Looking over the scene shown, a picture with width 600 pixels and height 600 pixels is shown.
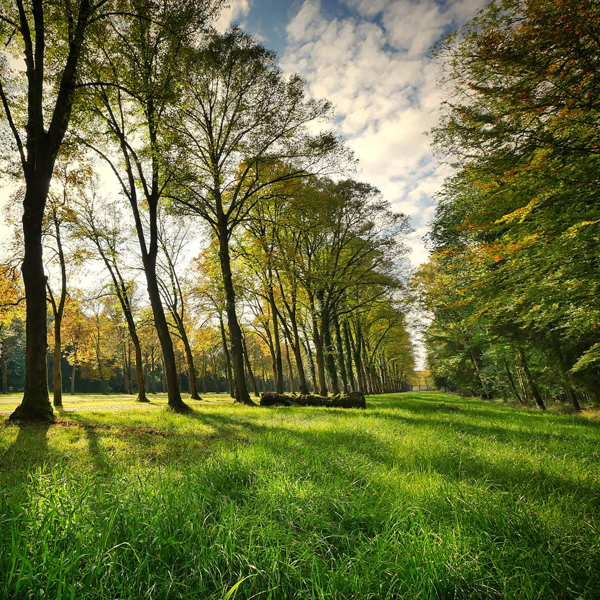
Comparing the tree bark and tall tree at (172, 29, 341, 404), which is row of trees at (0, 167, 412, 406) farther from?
the tree bark

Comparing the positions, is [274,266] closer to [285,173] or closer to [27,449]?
[285,173]

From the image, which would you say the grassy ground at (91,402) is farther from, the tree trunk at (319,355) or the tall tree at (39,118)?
the tree trunk at (319,355)

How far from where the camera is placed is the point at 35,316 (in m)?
8.16

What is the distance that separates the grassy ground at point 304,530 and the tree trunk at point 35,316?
15.0 ft

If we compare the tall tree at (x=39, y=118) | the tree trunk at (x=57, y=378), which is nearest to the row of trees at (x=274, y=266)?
the tree trunk at (x=57, y=378)

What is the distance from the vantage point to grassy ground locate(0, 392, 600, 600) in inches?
63.2

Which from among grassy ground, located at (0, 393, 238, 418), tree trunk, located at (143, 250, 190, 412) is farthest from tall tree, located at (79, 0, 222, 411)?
grassy ground, located at (0, 393, 238, 418)

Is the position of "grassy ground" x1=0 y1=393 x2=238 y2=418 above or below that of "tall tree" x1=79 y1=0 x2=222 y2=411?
below

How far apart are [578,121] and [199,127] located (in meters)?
14.8

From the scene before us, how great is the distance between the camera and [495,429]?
Answer: 7105mm

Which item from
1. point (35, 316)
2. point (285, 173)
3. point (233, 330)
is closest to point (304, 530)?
point (35, 316)

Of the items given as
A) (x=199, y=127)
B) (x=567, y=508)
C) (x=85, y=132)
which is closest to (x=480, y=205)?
(x=567, y=508)

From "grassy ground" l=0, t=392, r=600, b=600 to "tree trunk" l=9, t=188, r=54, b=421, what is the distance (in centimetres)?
457

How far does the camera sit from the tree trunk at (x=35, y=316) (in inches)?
304
